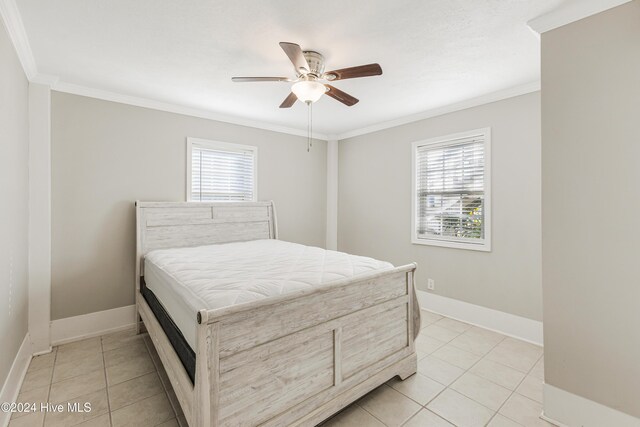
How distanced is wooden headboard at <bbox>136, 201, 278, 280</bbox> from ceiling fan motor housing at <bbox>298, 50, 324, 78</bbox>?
81.3 inches

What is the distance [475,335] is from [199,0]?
11.9ft

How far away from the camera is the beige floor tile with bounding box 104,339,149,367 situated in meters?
2.50

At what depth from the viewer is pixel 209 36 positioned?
2.02 m

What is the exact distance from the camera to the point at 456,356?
2602mm

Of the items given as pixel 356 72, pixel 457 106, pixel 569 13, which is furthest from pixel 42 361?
pixel 457 106

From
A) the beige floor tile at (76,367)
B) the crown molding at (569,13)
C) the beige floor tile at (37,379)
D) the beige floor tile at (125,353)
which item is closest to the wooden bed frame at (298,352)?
the beige floor tile at (125,353)

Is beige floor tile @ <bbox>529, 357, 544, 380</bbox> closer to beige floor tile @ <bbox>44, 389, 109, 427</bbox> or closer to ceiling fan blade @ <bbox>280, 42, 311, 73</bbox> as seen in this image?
ceiling fan blade @ <bbox>280, 42, 311, 73</bbox>

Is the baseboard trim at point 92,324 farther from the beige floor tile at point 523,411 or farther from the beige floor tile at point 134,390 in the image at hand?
the beige floor tile at point 523,411

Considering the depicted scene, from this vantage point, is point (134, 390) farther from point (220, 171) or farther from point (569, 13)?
point (569, 13)

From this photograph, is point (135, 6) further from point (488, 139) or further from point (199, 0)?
point (488, 139)

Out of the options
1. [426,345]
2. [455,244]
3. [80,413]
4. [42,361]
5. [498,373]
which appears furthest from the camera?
[455,244]

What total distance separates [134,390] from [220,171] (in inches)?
99.9

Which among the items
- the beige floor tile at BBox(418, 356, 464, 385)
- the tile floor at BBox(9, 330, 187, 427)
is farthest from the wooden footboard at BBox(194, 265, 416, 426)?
the tile floor at BBox(9, 330, 187, 427)

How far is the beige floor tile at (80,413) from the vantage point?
5.89 feet
